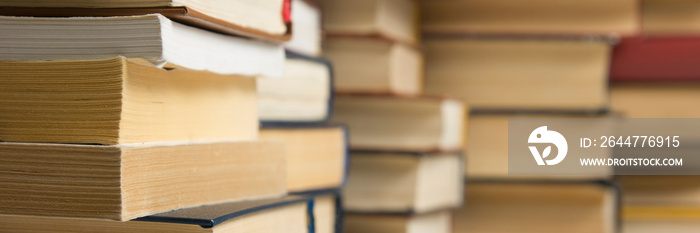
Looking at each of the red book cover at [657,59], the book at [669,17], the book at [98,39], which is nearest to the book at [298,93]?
the book at [98,39]

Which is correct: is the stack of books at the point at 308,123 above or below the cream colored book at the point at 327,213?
above

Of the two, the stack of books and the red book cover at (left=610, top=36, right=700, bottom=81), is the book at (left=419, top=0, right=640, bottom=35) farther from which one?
the stack of books

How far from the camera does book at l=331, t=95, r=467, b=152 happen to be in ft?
3.44

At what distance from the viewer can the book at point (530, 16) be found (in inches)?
48.3

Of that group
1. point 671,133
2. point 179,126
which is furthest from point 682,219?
point 179,126

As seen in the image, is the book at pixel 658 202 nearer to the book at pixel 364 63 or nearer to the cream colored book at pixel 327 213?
the book at pixel 364 63

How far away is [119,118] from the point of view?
0.50 meters

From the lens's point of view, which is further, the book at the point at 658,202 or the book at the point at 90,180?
the book at the point at 658,202

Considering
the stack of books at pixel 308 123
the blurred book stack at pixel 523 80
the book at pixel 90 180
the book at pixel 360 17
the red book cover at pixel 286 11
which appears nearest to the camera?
the book at pixel 90 180

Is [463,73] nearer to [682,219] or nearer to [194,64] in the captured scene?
[682,219]

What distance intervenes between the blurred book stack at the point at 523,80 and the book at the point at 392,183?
176 millimetres

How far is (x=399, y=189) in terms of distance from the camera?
41.1 inches

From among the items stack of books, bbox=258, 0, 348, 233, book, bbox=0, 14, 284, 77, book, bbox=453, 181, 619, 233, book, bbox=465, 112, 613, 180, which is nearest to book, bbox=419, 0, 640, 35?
book, bbox=465, 112, 613, 180

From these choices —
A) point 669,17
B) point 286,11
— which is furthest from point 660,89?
point 286,11
